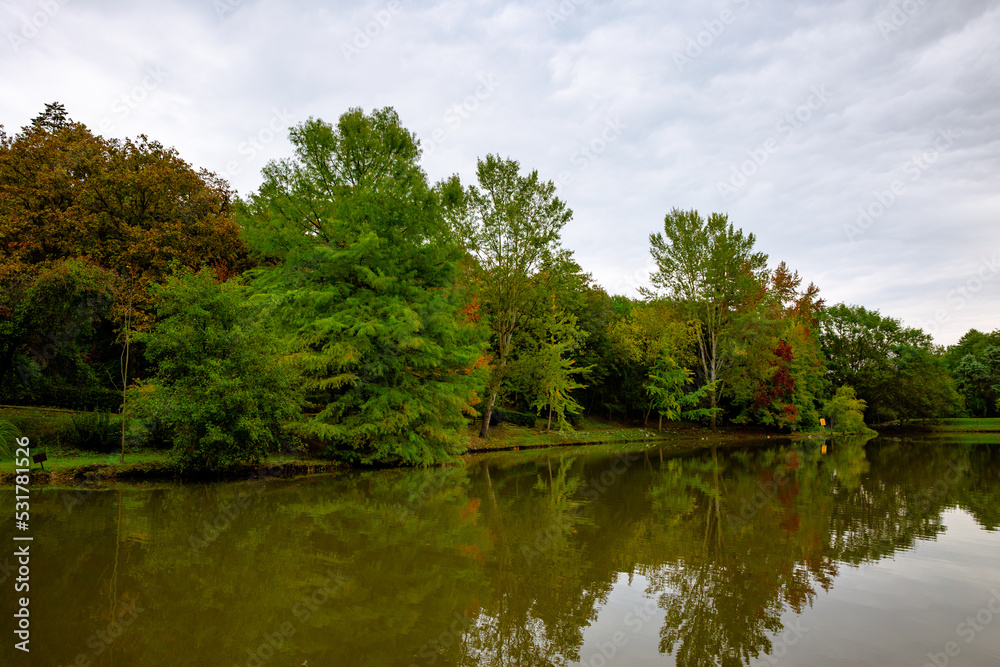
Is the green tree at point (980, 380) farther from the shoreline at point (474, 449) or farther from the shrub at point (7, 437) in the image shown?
the shrub at point (7, 437)

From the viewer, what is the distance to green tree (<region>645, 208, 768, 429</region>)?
3691cm

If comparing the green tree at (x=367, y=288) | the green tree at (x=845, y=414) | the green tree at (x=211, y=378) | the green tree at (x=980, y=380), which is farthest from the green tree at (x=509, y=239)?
the green tree at (x=980, y=380)

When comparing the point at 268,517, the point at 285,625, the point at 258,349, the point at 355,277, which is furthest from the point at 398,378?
the point at 285,625

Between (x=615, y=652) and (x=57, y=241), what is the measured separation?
937 inches

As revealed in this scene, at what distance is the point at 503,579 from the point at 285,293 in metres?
13.2

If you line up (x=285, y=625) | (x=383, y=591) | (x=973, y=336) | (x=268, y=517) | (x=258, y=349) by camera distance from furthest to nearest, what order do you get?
(x=973, y=336)
(x=258, y=349)
(x=268, y=517)
(x=383, y=591)
(x=285, y=625)

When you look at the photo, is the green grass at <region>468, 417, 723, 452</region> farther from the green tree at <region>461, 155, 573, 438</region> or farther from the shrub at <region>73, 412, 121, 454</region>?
the shrub at <region>73, 412, 121, 454</region>

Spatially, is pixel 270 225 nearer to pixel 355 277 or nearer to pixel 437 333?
pixel 355 277

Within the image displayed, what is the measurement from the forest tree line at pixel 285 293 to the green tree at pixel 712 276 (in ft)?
36.7

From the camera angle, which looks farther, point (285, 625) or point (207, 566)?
point (207, 566)

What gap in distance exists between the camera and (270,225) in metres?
18.7

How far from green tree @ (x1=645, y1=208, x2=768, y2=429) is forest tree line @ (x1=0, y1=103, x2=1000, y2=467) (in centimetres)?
1120

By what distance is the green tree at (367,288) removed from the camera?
1758cm

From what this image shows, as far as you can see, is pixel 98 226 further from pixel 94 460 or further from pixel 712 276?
pixel 712 276
